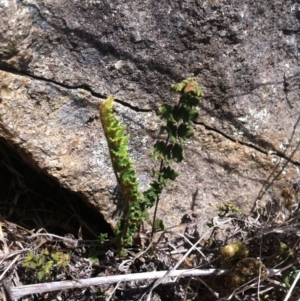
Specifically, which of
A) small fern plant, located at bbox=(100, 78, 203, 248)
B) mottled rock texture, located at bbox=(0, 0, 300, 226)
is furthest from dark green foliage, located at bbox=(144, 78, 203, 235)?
mottled rock texture, located at bbox=(0, 0, 300, 226)

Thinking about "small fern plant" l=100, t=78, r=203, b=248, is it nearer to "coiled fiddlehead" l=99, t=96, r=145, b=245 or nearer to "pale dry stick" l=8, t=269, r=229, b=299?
"coiled fiddlehead" l=99, t=96, r=145, b=245

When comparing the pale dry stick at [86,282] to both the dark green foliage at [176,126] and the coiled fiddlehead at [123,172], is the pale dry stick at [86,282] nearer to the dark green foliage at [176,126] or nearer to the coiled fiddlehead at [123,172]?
the coiled fiddlehead at [123,172]

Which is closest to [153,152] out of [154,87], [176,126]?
[176,126]

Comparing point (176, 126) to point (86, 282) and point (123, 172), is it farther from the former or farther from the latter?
point (86, 282)

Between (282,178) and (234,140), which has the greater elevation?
(234,140)

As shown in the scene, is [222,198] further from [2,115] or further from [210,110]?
[2,115]

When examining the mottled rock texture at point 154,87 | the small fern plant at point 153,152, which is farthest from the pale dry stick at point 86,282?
the mottled rock texture at point 154,87

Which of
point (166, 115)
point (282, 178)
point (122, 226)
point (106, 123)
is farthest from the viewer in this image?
point (282, 178)

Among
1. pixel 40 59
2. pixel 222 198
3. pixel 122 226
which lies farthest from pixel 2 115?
pixel 222 198
